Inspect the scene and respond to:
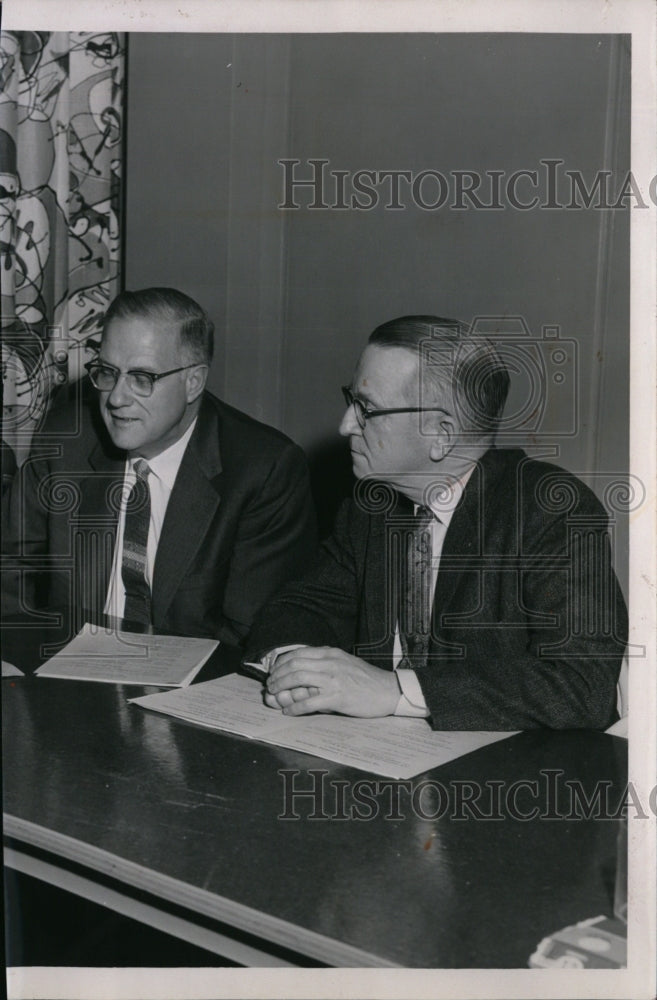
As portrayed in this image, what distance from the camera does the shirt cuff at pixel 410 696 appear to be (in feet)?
4.82

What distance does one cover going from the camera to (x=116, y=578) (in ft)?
7.18

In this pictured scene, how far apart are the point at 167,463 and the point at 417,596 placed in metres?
0.79

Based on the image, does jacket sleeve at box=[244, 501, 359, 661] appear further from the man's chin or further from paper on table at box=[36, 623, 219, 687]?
the man's chin

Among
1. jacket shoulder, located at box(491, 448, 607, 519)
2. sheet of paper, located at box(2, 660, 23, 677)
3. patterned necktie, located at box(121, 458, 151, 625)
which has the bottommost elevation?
sheet of paper, located at box(2, 660, 23, 677)

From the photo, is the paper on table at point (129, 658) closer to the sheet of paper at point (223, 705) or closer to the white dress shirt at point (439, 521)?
the sheet of paper at point (223, 705)

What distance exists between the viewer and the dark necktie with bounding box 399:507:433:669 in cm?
182

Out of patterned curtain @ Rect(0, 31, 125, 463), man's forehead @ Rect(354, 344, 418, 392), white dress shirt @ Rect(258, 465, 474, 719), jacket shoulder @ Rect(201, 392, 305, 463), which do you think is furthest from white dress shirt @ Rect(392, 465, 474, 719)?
patterned curtain @ Rect(0, 31, 125, 463)

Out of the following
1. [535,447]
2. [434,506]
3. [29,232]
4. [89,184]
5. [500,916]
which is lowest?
[500,916]

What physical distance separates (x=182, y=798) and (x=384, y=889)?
0.33 metres

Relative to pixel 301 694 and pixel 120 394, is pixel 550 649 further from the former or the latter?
pixel 120 394

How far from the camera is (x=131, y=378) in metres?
2.20

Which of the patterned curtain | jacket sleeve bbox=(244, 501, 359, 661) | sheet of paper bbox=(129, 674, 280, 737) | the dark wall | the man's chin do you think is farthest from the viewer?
the man's chin

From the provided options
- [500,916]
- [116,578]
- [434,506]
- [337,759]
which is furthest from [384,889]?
[116,578]
